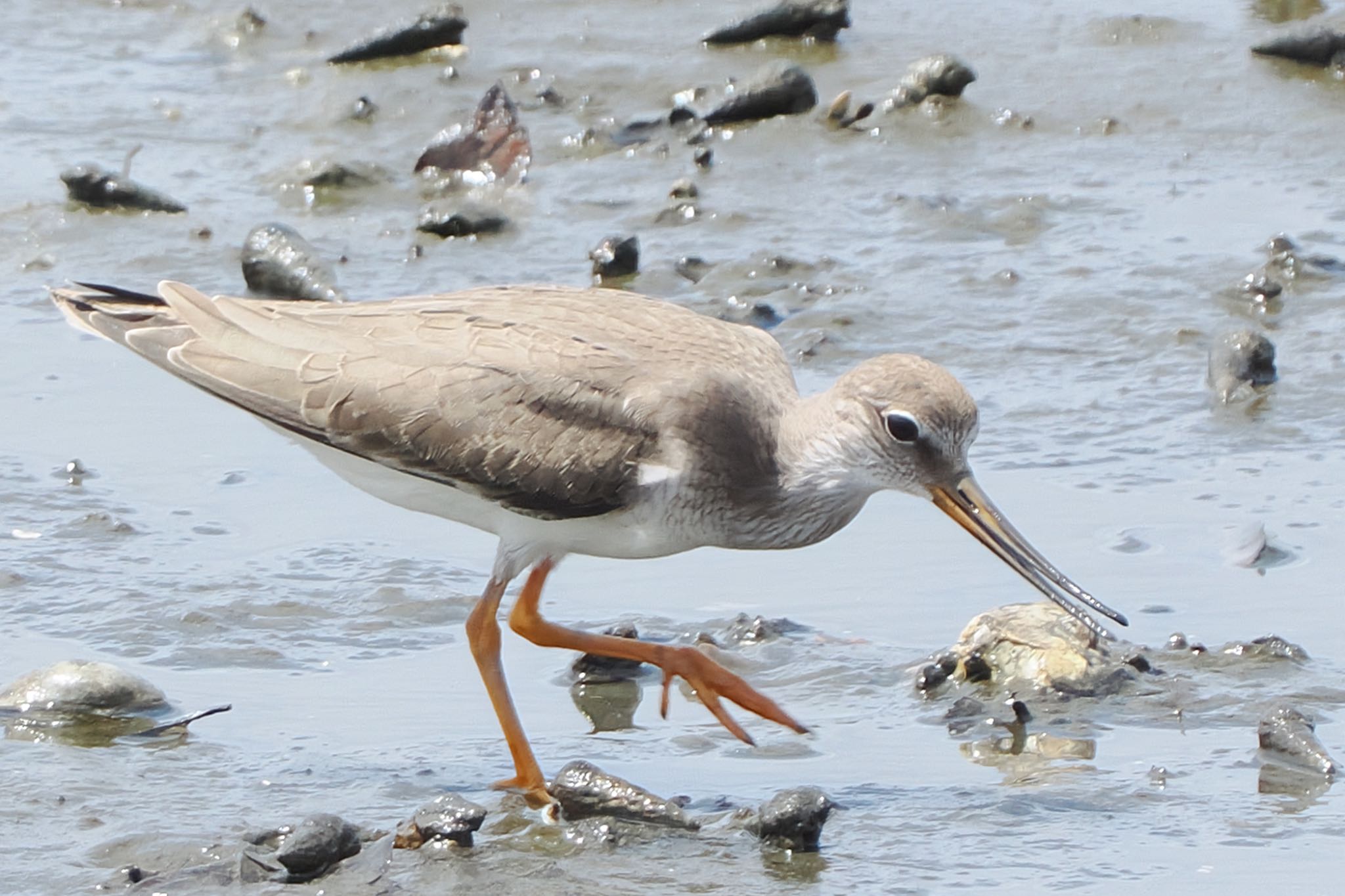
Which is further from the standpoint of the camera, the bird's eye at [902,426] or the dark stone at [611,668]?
the dark stone at [611,668]

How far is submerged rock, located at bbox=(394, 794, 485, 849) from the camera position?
590 centimetres

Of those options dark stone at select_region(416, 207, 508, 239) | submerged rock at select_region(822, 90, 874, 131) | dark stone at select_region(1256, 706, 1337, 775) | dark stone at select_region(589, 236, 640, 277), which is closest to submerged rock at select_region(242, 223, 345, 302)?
dark stone at select_region(416, 207, 508, 239)

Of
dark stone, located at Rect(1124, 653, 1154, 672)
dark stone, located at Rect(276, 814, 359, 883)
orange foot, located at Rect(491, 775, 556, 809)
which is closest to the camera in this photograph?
dark stone, located at Rect(276, 814, 359, 883)

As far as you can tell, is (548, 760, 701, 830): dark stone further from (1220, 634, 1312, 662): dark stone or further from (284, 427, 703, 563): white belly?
(1220, 634, 1312, 662): dark stone

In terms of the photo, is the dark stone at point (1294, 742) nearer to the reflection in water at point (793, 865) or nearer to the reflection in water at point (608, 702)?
the reflection in water at point (793, 865)

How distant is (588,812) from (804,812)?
653 mm

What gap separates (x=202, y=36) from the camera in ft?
47.4

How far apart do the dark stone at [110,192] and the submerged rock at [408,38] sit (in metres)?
2.44

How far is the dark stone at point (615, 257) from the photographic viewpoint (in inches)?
412

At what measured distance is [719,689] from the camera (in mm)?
6727

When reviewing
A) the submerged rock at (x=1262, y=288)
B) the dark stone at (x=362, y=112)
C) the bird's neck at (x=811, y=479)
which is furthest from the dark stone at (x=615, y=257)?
the bird's neck at (x=811, y=479)

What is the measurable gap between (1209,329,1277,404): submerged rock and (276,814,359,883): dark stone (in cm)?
461

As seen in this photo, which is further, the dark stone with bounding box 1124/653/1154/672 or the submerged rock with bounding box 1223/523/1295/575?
the submerged rock with bounding box 1223/523/1295/575

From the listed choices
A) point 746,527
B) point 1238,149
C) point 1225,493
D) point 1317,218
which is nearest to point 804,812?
point 746,527
